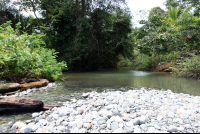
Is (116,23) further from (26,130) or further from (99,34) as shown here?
(26,130)

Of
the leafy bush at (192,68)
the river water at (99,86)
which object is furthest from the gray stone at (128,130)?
the leafy bush at (192,68)

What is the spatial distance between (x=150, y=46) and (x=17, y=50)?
734cm

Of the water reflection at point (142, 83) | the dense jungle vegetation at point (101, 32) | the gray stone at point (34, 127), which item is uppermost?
the dense jungle vegetation at point (101, 32)

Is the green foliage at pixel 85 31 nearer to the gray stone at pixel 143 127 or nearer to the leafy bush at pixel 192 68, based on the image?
the leafy bush at pixel 192 68

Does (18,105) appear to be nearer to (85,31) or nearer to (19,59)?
(19,59)

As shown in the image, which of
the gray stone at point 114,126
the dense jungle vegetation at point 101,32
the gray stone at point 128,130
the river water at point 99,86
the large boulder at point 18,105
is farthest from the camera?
the dense jungle vegetation at point 101,32

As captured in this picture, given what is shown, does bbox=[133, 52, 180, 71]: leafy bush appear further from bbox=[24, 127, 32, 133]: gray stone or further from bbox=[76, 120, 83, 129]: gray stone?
bbox=[24, 127, 32, 133]: gray stone

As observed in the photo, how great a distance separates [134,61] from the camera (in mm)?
15602

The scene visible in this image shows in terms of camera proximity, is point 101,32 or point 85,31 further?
point 101,32

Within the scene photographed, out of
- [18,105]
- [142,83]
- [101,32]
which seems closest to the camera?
[18,105]

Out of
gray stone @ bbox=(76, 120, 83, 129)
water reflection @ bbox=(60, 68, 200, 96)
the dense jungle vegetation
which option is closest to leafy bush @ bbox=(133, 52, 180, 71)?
the dense jungle vegetation

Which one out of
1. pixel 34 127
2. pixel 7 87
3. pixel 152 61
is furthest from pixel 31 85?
pixel 152 61

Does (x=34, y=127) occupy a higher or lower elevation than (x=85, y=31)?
lower

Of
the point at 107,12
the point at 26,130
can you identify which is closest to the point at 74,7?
the point at 107,12
